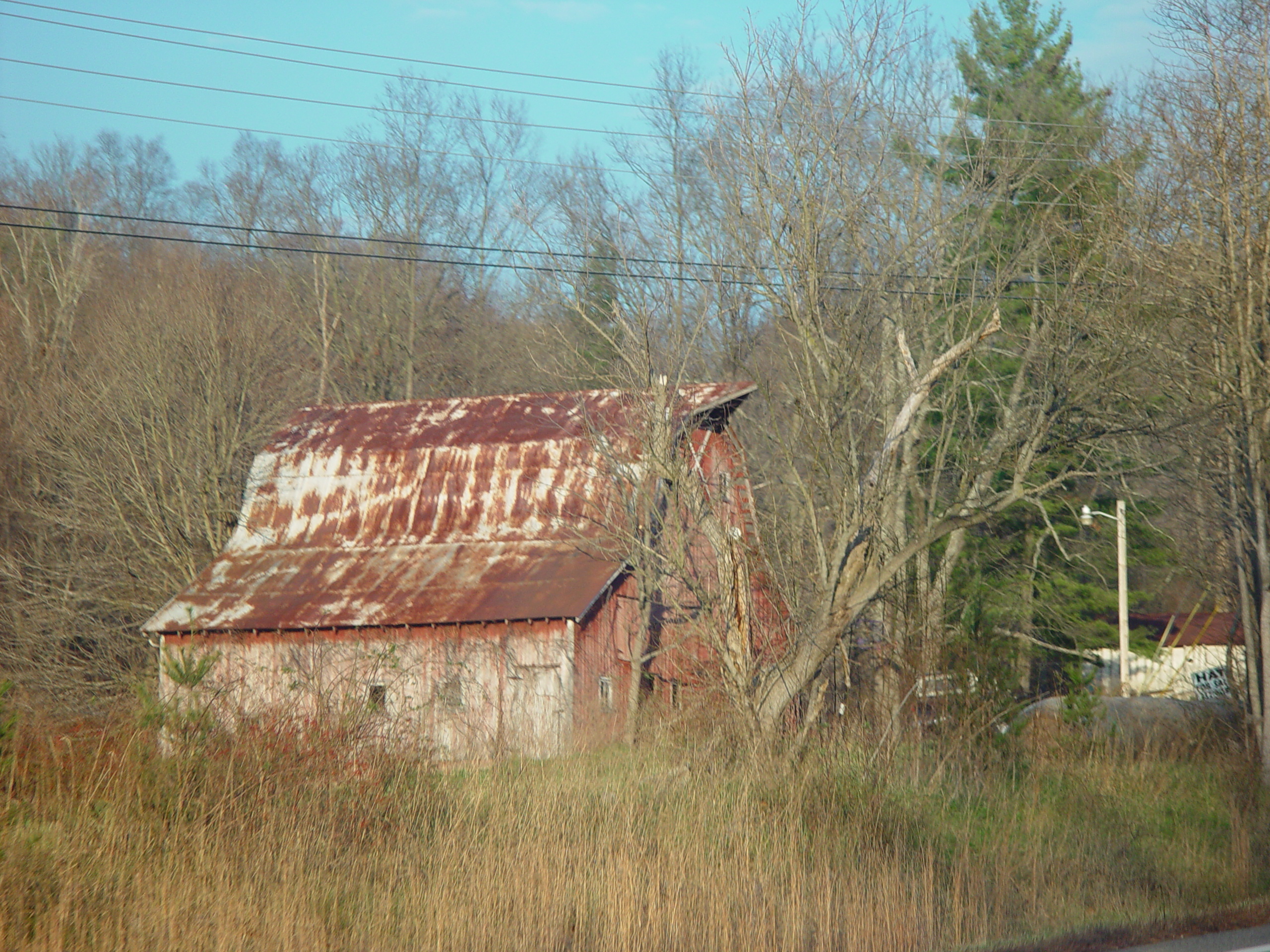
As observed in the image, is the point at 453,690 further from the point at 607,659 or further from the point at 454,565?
the point at 607,659

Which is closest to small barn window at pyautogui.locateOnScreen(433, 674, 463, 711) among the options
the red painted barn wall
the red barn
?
the red barn

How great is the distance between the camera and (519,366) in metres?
34.4

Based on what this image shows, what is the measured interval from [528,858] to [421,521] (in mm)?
12664

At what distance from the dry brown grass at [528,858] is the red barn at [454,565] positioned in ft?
13.9

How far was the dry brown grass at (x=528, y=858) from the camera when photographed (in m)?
6.23

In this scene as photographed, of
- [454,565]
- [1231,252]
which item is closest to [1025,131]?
[1231,252]

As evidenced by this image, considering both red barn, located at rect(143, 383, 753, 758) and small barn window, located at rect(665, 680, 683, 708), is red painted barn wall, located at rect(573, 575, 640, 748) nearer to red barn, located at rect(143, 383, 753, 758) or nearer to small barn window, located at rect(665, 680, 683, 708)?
red barn, located at rect(143, 383, 753, 758)

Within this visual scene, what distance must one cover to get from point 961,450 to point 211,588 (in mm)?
12666

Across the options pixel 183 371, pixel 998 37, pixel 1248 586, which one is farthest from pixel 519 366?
pixel 1248 586

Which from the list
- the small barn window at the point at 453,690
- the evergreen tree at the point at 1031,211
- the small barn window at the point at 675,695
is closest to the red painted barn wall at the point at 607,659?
the small barn window at the point at 453,690

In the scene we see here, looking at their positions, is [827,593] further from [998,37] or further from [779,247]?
[998,37]

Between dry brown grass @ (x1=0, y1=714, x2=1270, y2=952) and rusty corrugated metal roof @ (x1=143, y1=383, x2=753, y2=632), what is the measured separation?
7.40 metres

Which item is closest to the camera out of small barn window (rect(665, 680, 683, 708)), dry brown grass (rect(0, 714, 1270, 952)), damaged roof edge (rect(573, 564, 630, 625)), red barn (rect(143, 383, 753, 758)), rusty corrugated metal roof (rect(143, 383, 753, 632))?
dry brown grass (rect(0, 714, 1270, 952))

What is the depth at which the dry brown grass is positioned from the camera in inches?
245
